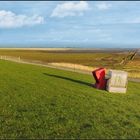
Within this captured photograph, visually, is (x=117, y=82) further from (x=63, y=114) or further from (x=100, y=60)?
(x=100, y=60)

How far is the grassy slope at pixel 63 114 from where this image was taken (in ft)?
33.3

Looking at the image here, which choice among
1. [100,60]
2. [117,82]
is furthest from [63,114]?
[100,60]

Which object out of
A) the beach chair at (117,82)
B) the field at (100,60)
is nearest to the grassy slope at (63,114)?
the beach chair at (117,82)

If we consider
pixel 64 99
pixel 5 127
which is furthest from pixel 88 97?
pixel 5 127

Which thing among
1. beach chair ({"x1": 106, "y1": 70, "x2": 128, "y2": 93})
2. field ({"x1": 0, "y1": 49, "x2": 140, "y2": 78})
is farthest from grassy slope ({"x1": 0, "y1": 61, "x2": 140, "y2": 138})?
field ({"x1": 0, "y1": 49, "x2": 140, "y2": 78})

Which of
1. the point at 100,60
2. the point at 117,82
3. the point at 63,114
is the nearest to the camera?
the point at 63,114

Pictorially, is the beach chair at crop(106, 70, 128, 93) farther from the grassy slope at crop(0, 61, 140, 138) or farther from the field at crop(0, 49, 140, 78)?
the field at crop(0, 49, 140, 78)

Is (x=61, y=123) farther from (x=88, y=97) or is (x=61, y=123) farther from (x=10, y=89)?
(x=10, y=89)

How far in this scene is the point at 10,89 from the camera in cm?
1664

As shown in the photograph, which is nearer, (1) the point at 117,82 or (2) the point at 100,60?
(1) the point at 117,82

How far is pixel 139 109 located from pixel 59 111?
3779mm

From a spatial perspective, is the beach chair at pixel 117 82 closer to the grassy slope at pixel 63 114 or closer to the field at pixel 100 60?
the grassy slope at pixel 63 114

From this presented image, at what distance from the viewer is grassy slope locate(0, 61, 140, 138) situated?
400 inches

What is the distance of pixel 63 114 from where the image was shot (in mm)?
12211
